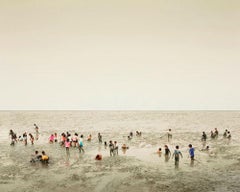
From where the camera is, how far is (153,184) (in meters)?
18.9

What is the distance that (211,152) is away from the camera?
31422 millimetres

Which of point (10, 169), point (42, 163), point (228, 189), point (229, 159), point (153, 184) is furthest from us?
point (229, 159)

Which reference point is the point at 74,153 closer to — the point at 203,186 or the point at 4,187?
the point at 4,187

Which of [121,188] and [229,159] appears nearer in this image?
[121,188]

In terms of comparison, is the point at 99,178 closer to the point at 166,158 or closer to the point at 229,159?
the point at 166,158

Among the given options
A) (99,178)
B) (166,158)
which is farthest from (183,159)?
(99,178)

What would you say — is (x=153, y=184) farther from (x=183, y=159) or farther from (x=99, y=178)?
(x=183, y=159)

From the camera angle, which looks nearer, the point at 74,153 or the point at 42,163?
the point at 42,163

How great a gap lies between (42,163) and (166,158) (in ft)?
43.0

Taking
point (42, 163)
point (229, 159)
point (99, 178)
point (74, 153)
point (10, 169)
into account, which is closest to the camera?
point (99, 178)

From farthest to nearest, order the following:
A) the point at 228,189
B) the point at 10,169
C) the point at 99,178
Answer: the point at 10,169 → the point at 99,178 → the point at 228,189

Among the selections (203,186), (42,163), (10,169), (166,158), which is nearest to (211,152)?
(166,158)

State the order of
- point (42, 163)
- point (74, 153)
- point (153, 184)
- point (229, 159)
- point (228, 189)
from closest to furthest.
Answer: point (228, 189) < point (153, 184) < point (42, 163) < point (229, 159) < point (74, 153)

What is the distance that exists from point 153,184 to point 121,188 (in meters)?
2.52
